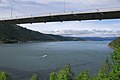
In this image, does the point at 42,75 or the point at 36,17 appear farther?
the point at 42,75

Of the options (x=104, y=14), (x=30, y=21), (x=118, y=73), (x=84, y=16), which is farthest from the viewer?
(x=30, y=21)

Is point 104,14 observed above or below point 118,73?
above

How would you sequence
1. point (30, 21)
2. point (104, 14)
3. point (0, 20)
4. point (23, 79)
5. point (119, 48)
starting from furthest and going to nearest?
Result: 1. point (0, 20)
2. point (23, 79)
3. point (30, 21)
4. point (104, 14)
5. point (119, 48)

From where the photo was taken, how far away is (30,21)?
193 feet

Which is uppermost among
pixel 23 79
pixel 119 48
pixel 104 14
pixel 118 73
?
pixel 104 14

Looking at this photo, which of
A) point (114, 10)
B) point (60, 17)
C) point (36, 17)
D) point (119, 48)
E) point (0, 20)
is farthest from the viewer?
point (0, 20)

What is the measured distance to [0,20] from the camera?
6925cm

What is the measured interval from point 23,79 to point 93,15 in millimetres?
27298

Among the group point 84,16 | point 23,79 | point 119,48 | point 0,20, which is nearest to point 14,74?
point 23,79

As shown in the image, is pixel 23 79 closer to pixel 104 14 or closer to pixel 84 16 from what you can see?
pixel 84 16

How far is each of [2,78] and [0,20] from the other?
25.3m

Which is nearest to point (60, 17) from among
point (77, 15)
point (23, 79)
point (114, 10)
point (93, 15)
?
point (77, 15)

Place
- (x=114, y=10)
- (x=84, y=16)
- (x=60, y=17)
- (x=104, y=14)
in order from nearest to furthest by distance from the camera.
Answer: (x=114, y=10), (x=104, y=14), (x=84, y=16), (x=60, y=17)

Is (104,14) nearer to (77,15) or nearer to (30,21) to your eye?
(77,15)
